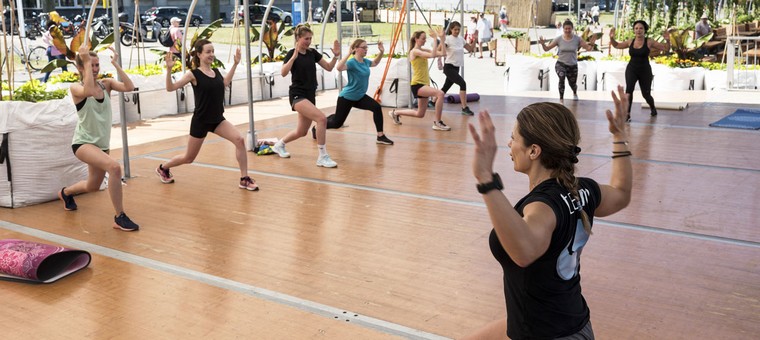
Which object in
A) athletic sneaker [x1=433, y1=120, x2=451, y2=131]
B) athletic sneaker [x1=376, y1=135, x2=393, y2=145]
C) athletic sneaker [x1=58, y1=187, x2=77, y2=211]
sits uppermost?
athletic sneaker [x1=433, y1=120, x2=451, y2=131]

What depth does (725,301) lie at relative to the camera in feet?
17.0

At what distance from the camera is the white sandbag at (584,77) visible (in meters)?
17.8

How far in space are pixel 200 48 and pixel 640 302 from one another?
15.9 ft

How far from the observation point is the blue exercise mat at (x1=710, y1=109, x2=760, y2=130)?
40.1 feet

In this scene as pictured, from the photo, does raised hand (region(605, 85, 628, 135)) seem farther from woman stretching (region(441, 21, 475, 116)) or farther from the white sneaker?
woman stretching (region(441, 21, 475, 116))

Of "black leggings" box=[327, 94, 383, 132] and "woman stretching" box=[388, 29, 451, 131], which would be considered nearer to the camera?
"black leggings" box=[327, 94, 383, 132]

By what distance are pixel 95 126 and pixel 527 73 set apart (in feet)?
40.1

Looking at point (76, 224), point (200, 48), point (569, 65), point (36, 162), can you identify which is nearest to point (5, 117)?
point (36, 162)

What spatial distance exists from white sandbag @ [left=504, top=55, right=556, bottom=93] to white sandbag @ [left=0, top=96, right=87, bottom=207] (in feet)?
36.9

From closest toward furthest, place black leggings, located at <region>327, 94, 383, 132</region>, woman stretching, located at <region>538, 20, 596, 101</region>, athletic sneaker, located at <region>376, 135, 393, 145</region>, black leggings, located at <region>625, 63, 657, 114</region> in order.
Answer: black leggings, located at <region>327, 94, 383, 132</region> → athletic sneaker, located at <region>376, 135, 393, 145</region> → black leggings, located at <region>625, 63, 657, 114</region> → woman stretching, located at <region>538, 20, 596, 101</region>

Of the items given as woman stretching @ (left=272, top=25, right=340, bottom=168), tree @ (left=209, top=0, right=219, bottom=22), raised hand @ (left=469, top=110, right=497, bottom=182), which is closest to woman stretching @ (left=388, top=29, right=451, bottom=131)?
woman stretching @ (left=272, top=25, right=340, bottom=168)

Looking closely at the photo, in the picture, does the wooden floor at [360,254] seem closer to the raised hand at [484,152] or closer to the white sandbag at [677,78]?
the raised hand at [484,152]

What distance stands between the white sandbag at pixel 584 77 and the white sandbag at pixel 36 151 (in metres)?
12.0

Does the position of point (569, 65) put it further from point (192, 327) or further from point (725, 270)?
point (192, 327)
